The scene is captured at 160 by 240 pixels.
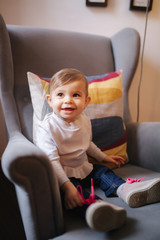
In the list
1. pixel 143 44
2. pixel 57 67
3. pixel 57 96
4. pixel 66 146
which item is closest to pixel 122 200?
pixel 66 146

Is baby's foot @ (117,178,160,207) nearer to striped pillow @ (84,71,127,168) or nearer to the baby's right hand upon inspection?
the baby's right hand

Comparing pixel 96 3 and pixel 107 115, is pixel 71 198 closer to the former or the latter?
pixel 107 115

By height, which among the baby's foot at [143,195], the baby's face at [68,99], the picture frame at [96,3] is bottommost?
the baby's foot at [143,195]

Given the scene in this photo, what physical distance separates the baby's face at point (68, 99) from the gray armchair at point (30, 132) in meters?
0.18

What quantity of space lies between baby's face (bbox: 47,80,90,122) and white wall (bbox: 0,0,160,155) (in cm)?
77

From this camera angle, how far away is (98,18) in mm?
1325

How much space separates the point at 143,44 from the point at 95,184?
1.10 metres

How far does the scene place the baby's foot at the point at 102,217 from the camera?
46 centimetres

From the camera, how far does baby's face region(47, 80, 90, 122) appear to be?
72 centimetres

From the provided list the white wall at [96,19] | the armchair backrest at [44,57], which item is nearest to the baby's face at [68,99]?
the armchair backrest at [44,57]

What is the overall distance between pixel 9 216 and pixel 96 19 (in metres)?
1.35

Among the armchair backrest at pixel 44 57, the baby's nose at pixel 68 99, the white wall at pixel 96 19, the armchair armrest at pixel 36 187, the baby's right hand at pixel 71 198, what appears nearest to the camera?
the armchair armrest at pixel 36 187

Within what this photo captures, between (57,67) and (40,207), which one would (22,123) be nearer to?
(57,67)

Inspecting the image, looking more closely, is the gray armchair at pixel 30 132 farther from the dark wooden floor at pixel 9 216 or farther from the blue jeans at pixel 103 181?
the dark wooden floor at pixel 9 216
